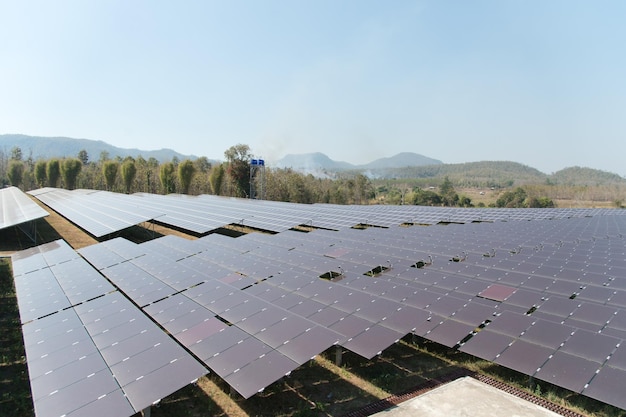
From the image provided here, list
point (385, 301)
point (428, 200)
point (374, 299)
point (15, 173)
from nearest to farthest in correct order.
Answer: point (385, 301)
point (374, 299)
point (15, 173)
point (428, 200)

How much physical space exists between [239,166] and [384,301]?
65.4 meters

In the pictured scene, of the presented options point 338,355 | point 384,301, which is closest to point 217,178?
point 384,301

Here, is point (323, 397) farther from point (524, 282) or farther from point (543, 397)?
point (524, 282)

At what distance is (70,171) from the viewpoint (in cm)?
8062

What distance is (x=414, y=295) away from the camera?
36.2 feet

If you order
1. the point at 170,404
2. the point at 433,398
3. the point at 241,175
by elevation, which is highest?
the point at 241,175

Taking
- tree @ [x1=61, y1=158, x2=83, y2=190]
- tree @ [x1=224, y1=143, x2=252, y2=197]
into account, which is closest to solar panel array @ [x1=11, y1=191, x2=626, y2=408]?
tree @ [x1=224, y1=143, x2=252, y2=197]

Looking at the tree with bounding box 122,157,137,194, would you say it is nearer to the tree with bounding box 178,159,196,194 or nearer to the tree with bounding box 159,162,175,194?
the tree with bounding box 159,162,175,194

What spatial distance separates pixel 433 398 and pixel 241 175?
68270 millimetres

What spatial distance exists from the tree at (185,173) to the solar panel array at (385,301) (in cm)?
5633

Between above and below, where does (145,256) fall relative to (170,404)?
above

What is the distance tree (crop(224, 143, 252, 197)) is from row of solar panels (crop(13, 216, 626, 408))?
54.1 meters

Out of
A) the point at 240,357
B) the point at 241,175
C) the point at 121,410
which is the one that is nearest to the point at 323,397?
the point at 240,357

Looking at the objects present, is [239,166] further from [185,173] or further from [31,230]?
[31,230]
